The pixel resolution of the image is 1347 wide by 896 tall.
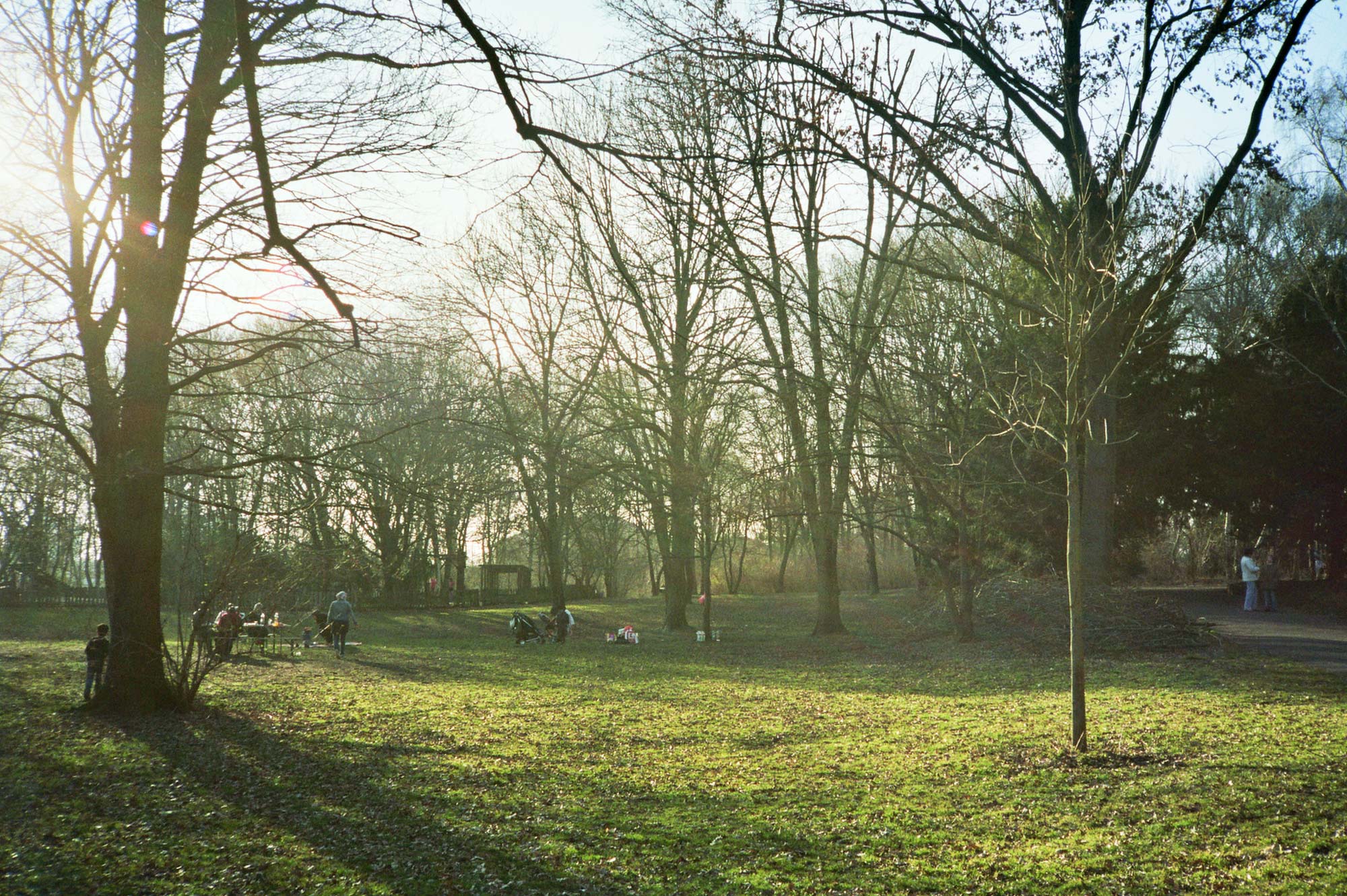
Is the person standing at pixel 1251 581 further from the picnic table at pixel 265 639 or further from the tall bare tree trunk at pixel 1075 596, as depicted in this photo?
the picnic table at pixel 265 639

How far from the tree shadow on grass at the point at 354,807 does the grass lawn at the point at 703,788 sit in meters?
0.03

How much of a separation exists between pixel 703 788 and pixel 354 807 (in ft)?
8.34

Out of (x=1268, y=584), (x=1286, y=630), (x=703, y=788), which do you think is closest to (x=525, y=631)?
(x=1286, y=630)

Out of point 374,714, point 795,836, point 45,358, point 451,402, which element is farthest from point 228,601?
point 451,402

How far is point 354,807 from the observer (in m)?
6.54

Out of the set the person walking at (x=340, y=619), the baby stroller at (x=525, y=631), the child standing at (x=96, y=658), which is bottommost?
the baby stroller at (x=525, y=631)

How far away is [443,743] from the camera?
899 centimetres

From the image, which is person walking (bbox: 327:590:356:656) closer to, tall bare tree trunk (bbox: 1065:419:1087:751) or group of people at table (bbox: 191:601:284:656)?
group of people at table (bbox: 191:601:284:656)

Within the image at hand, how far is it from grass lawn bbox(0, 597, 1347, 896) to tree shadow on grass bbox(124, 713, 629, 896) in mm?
30

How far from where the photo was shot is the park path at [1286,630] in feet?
41.5

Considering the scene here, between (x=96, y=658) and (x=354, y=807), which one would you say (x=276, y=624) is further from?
(x=354, y=807)

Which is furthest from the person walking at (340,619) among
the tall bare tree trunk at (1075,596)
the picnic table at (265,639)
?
the tall bare tree trunk at (1075,596)

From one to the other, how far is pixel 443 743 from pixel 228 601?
15.3ft

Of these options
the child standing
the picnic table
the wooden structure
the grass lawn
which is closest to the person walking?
the picnic table
